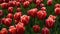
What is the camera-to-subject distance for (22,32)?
8.37 feet

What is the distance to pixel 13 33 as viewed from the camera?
2555 mm

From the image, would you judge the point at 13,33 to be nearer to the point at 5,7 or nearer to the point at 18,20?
the point at 18,20

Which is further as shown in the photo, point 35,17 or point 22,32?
point 35,17

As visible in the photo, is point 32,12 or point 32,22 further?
point 32,22

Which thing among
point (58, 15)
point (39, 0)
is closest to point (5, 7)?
point (39, 0)

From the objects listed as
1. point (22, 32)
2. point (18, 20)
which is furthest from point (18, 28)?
point (18, 20)

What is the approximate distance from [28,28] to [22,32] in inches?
15.9

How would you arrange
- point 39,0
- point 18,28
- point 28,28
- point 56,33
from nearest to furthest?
point 18,28 < point 56,33 < point 28,28 < point 39,0

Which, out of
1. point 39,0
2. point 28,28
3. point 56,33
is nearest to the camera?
point 56,33

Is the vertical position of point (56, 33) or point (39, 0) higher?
point (39, 0)

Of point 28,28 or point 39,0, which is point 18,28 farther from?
point 39,0

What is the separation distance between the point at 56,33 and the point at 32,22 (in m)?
0.48

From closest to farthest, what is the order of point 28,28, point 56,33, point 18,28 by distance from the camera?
1. point 18,28
2. point 56,33
3. point 28,28

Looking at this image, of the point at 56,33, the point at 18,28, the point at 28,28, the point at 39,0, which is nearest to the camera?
the point at 18,28
